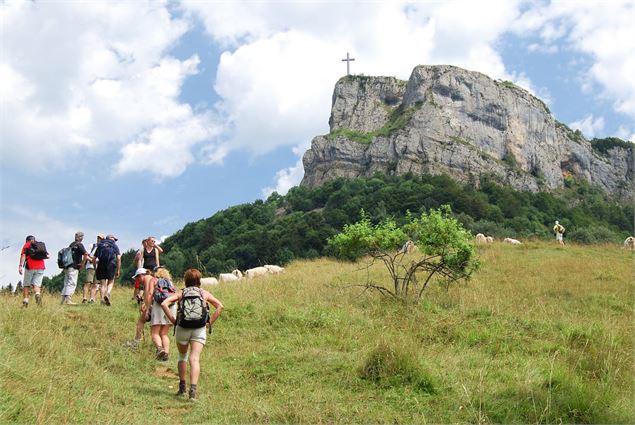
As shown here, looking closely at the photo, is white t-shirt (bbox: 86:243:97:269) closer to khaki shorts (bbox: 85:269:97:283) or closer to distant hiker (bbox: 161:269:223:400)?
khaki shorts (bbox: 85:269:97:283)

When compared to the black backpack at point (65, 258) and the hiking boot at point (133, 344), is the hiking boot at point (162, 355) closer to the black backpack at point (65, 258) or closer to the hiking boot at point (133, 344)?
the hiking boot at point (133, 344)

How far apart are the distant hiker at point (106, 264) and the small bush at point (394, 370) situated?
7713mm

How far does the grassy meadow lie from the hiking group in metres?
0.44

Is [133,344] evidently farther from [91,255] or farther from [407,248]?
[407,248]

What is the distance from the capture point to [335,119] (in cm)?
13388

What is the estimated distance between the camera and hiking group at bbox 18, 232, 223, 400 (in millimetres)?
7738

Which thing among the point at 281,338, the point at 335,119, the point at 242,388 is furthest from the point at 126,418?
the point at 335,119

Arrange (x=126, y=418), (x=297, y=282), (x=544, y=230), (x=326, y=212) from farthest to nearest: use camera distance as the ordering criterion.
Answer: (x=326, y=212)
(x=544, y=230)
(x=297, y=282)
(x=126, y=418)

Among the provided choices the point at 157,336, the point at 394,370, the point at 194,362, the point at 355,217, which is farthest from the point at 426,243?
the point at 355,217

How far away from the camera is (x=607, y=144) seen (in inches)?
5920

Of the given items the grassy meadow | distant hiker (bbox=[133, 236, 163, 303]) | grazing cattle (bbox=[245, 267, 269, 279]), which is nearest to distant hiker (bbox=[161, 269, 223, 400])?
the grassy meadow

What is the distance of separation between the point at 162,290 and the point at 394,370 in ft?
12.8

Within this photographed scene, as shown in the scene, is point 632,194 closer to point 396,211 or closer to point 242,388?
point 396,211

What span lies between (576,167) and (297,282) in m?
129
